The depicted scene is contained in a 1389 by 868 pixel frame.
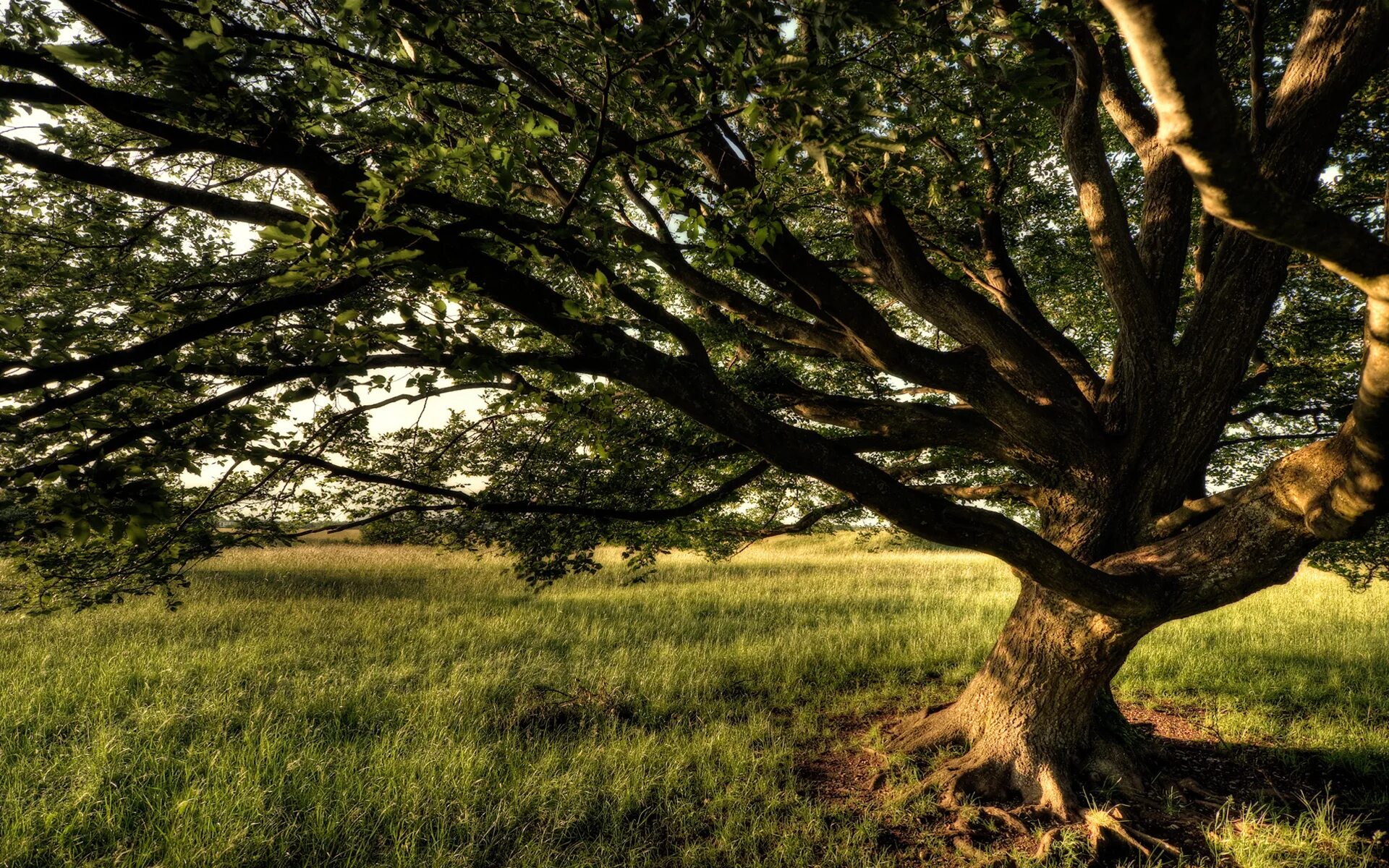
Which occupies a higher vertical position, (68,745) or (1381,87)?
(1381,87)

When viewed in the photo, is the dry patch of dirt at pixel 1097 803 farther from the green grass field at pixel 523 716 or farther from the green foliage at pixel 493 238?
the green foliage at pixel 493 238

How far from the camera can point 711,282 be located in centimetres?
520

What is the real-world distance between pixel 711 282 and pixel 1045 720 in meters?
5.12

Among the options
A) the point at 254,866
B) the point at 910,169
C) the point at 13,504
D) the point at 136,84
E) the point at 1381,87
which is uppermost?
the point at 1381,87

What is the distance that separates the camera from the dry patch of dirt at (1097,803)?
415cm

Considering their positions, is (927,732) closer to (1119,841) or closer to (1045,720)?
(1045,720)

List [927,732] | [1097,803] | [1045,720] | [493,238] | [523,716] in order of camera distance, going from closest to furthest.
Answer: [493,238], [1097,803], [1045,720], [927,732], [523,716]

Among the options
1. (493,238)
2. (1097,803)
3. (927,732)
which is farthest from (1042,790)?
(493,238)

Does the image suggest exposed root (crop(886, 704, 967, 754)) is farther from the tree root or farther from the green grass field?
the green grass field

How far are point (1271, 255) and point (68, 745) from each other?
1133 centimetres

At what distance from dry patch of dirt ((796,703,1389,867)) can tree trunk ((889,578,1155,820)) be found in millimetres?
227

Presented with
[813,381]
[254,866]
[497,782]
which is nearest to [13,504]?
[254,866]

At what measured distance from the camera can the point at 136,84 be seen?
3750 millimetres

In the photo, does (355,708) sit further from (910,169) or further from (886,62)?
(886,62)
